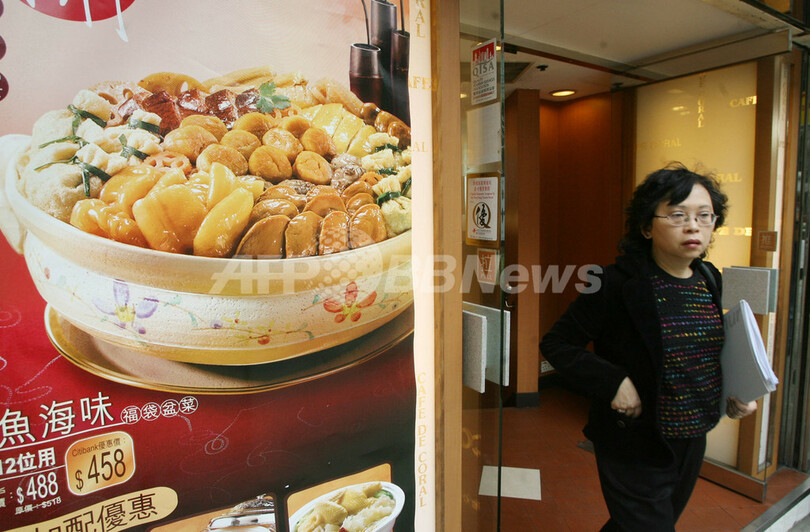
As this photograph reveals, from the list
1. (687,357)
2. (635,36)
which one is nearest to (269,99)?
(687,357)

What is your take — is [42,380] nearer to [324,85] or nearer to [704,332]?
[324,85]

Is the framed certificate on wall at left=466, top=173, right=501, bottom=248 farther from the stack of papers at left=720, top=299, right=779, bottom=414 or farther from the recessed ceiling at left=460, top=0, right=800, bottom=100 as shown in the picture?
the recessed ceiling at left=460, top=0, right=800, bottom=100

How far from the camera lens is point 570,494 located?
8.63 ft

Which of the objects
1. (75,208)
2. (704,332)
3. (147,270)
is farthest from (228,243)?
(704,332)

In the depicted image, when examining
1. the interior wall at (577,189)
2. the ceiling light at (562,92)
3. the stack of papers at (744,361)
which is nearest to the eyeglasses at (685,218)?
the stack of papers at (744,361)

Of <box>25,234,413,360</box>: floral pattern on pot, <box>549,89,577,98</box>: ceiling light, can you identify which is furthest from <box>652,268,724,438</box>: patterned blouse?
<box>549,89,577,98</box>: ceiling light

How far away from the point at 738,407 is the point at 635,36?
2.10 metres

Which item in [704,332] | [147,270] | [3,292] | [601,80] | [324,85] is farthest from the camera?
[601,80]

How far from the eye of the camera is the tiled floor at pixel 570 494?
2.39 metres

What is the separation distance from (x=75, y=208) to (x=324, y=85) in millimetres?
668

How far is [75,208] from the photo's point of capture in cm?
101

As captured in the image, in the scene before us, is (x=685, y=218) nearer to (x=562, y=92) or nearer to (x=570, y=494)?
(x=570, y=494)

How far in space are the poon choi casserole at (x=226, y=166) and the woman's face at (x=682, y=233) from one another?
2.71 feet

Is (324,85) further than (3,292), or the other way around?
(324,85)
